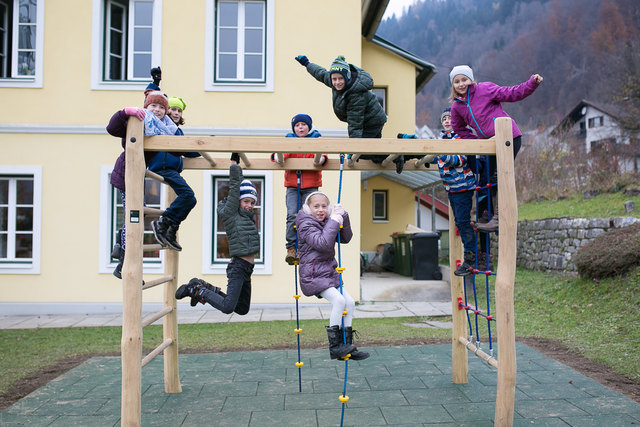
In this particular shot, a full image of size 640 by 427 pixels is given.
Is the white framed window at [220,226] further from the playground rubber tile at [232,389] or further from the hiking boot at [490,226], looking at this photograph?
the hiking boot at [490,226]

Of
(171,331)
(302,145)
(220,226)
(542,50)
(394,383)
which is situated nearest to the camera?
(302,145)

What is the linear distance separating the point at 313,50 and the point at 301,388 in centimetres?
705

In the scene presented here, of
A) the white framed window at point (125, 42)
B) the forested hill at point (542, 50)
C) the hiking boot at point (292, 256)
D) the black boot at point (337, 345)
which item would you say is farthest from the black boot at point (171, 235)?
the forested hill at point (542, 50)

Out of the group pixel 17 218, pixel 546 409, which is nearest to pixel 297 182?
pixel 546 409

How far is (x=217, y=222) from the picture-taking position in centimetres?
1018

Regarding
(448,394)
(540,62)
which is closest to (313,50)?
(448,394)

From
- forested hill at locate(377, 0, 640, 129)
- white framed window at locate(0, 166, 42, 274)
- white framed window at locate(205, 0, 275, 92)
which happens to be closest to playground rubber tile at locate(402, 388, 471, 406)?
white framed window at locate(205, 0, 275, 92)

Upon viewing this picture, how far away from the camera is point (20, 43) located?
10344mm

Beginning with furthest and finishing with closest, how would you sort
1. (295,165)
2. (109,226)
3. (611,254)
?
(109,226)
(611,254)
(295,165)

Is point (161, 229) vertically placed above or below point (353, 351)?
above

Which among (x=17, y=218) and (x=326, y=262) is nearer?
(x=326, y=262)

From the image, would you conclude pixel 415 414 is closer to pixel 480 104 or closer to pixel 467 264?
pixel 467 264

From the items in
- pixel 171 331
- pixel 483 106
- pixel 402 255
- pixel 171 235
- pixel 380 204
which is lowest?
pixel 171 331

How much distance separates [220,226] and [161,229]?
18.6 ft
